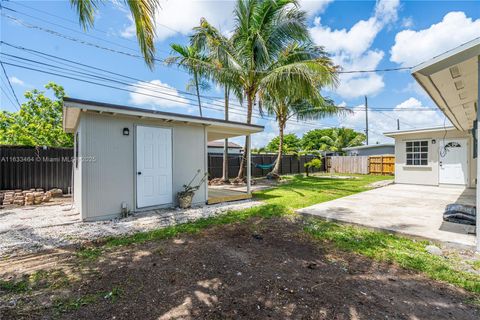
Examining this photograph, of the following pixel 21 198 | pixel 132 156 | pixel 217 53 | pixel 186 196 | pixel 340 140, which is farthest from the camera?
pixel 340 140

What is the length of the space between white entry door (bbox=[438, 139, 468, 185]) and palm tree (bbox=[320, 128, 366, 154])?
14253 mm

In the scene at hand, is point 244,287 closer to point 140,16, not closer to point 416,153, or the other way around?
point 140,16

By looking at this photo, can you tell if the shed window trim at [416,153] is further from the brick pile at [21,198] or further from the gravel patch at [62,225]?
the brick pile at [21,198]

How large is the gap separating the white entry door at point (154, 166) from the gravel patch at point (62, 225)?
0.36 m

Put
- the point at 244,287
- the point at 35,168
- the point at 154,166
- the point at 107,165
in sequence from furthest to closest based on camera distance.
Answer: the point at 35,168 < the point at 154,166 < the point at 107,165 < the point at 244,287

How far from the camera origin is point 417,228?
4.21 m

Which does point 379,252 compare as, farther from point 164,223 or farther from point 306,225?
point 164,223

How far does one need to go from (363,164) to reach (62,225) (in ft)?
62.3

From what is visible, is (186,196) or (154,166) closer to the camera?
(154,166)

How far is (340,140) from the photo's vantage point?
29.3 m

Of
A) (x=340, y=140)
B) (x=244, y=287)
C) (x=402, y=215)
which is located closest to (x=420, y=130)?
(x=402, y=215)

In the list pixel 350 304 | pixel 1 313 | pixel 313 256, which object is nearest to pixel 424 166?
pixel 313 256

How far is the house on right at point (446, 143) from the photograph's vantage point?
4.67 m

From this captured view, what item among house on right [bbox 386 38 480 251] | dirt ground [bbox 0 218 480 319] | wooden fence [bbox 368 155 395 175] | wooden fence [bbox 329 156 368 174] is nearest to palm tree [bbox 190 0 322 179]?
house on right [bbox 386 38 480 251]
